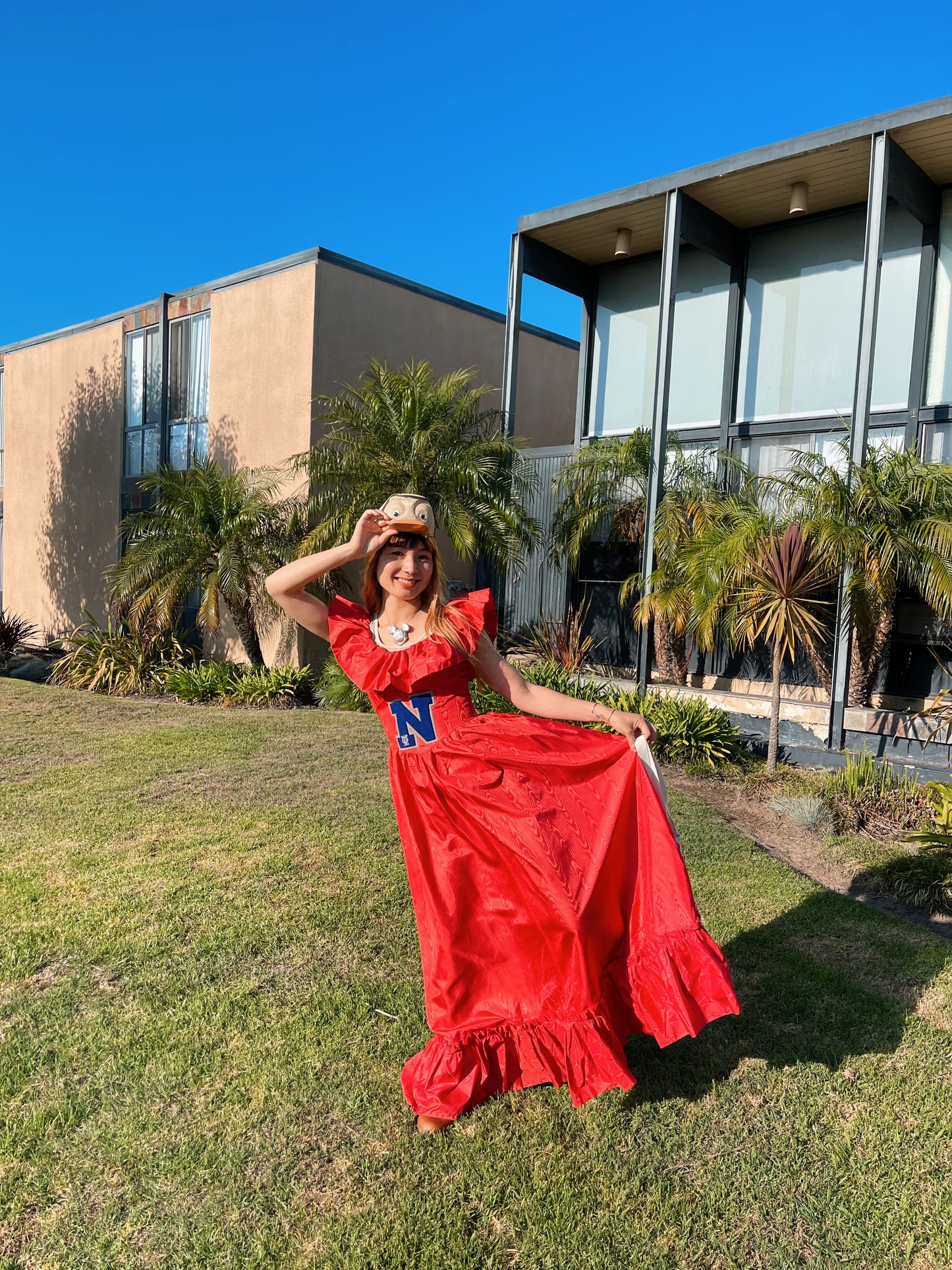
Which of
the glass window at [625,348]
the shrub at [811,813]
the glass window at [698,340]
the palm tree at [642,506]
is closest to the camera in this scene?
the shrub at [811,813]

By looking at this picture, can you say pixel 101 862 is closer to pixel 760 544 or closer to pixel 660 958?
pixel 660 958

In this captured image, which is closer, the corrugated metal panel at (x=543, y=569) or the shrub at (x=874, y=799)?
the shrub at (x=874, y=799)

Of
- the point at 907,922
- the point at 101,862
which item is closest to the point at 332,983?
the point at 101,862

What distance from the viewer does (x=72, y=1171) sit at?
265 cm

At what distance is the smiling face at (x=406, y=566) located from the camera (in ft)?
10.2

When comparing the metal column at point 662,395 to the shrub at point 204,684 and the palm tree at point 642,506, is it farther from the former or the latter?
the shrub at point 204,684

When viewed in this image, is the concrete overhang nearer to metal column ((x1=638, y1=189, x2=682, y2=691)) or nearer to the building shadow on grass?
metal column ((x1=638, y1=189, x2=682, y2=691))

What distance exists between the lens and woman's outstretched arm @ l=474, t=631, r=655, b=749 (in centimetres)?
309

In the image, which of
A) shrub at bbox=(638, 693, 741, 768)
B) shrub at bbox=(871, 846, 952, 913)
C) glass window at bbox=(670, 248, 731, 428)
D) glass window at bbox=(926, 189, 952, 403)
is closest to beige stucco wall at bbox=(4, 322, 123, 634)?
glass window at bbox=(670, 248, 731, 428)

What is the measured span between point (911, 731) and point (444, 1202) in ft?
22.0

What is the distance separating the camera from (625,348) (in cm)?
1203

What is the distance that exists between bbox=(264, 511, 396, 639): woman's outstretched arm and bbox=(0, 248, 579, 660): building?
28.0ft

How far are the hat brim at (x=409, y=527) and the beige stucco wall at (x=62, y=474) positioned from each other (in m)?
14.2

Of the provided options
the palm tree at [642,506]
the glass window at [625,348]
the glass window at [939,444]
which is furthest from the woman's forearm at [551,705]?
the glass window at [625,348]
